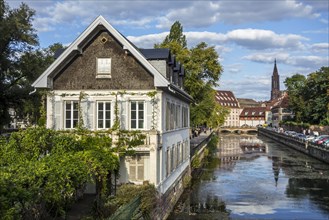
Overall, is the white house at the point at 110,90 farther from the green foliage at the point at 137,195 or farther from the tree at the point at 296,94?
the tree at the point at 296,94

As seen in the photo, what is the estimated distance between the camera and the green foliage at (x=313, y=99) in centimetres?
9150

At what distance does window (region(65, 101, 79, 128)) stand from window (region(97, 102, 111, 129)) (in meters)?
1.34

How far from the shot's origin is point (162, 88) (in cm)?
2352

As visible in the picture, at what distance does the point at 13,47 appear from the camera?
4369 centimetres

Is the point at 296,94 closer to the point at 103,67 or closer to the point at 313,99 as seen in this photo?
the point at 313,99

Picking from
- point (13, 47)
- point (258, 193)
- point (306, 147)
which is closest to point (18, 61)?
point (13, 47)

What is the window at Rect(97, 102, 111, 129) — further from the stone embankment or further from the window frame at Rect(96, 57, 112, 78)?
the stone embankment

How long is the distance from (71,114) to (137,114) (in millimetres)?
3837

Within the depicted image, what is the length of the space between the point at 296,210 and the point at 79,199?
1440cm

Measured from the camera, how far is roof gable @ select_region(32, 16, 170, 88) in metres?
23.1

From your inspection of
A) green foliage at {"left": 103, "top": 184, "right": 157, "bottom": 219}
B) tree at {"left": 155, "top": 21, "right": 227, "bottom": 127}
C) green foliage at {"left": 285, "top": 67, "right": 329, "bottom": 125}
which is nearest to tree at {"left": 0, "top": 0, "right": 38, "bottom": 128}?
tree at {"left": 155, "top": 21, "right": 227, "bottom": 127}

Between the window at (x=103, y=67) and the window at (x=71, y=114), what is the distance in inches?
85.7

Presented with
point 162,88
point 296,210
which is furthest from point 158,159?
point 296,210

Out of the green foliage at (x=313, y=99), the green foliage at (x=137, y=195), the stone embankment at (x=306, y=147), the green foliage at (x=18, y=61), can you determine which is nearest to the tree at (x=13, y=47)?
the green foliage at (x=18, y=61)
